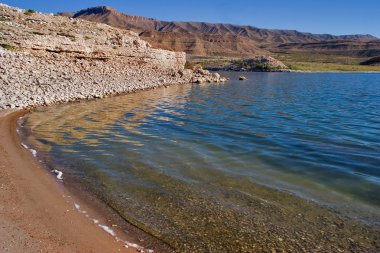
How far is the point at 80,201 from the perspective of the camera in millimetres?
7973

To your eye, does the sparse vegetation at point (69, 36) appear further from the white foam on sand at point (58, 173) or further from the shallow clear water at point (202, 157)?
the white foam on sand at point (58, 173)

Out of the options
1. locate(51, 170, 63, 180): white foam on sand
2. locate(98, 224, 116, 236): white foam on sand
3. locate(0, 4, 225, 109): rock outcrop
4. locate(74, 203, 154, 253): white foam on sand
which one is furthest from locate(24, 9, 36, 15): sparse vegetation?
locate(98, 224, 116, 236): white foam on sand

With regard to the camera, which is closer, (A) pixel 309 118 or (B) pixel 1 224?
(B) pixel 1 224

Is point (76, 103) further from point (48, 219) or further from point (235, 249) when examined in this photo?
point (235, 249)

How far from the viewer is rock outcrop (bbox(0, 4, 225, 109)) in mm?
24078

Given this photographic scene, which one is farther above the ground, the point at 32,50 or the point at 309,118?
the point at 32,50

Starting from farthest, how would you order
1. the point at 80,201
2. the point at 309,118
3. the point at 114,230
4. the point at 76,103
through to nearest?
the point at 76,103 < the point at 309,118 < the point at 80,201 < the point at 114,230

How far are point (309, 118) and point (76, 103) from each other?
1375 centimetres

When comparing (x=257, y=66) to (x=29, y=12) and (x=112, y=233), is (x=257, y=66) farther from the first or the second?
(x=112, y=233)

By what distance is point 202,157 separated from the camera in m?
11.8

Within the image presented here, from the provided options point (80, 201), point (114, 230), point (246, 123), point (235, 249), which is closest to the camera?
point (235, 249)

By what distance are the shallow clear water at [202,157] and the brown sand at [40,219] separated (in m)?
0.81

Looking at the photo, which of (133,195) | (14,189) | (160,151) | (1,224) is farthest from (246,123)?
(1,224)

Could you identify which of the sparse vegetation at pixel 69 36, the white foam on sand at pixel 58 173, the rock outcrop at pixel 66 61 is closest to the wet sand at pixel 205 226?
the white foam on sand at pixel 58 173
